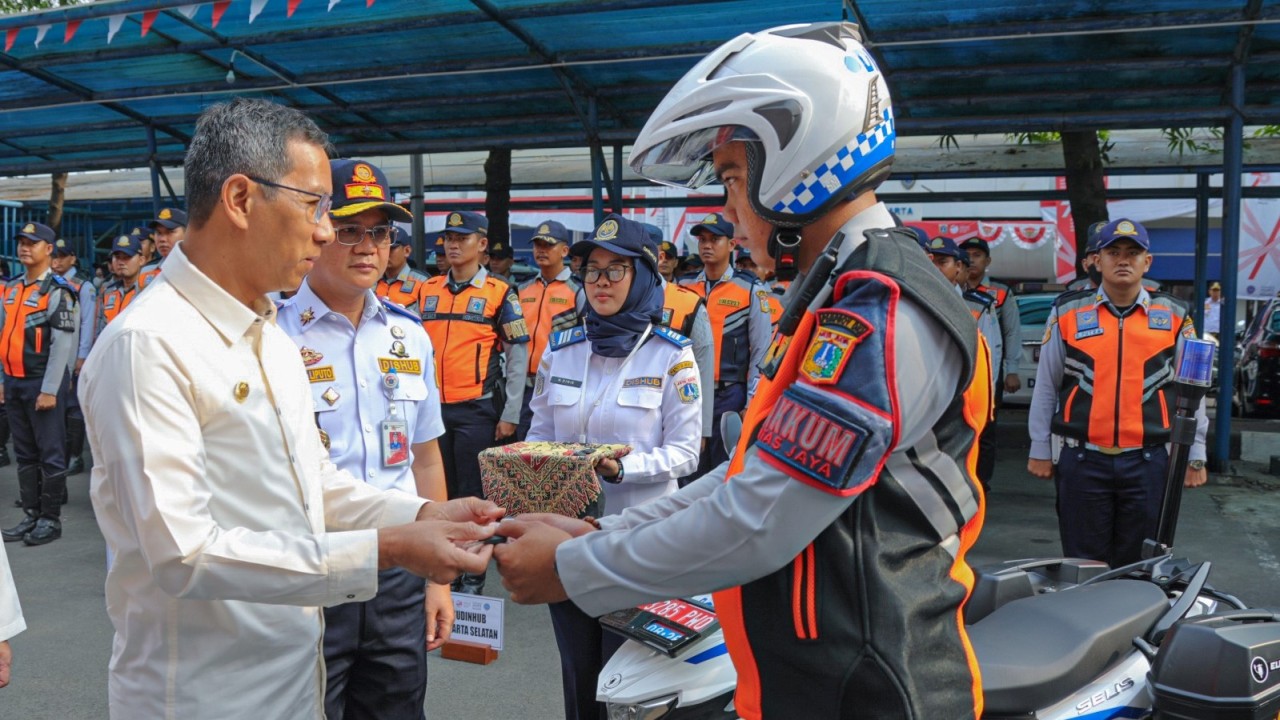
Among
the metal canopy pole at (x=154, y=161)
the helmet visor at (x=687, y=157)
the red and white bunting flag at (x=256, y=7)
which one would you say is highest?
the red and white bunting flag at (x=256, y=7)

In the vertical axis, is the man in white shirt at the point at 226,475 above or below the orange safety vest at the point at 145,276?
below

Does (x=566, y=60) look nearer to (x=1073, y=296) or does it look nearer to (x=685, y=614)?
(x=1073, y=296)

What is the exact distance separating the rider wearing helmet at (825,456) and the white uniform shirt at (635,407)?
1.83 metres

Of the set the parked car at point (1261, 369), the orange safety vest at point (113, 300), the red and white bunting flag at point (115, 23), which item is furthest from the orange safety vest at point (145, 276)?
the parked car at point (1261, 369)

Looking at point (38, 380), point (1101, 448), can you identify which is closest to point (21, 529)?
point (38, 380)

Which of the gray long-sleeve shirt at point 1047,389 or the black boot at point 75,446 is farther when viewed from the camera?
the black boot at point 75,446

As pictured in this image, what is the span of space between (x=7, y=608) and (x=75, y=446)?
895 cm

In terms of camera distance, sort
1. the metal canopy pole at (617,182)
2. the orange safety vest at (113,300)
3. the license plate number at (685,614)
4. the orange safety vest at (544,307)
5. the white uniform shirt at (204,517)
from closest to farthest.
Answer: the white uniform shirt at (204,517)
the license plate number at (685,614)
the orange safety vest at (544,307)
the orange safety vest at (113,300)
the metal canopy pole at (617,182)

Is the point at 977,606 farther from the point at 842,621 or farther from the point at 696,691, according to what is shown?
the point at 842,621

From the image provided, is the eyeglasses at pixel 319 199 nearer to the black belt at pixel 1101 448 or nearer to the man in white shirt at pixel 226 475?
the man in white shirt at pixel 226 475

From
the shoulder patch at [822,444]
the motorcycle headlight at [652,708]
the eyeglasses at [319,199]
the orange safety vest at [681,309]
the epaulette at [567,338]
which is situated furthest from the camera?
the orange safety vest at [681,309]

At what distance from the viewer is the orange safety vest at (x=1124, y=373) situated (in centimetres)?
501

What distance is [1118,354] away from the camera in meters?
5.11

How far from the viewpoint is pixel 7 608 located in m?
2.57
